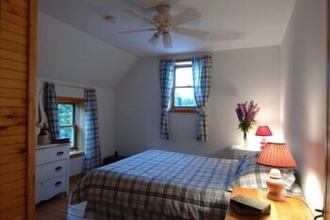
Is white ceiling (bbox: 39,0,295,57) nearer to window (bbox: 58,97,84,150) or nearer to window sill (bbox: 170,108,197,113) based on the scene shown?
window sill (bbox: 170,108,197,113)

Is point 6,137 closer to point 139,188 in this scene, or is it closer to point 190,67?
point 139,188

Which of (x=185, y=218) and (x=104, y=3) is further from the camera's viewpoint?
(x=104, y=3)

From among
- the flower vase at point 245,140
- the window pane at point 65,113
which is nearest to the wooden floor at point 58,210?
the window pane at point 65,113

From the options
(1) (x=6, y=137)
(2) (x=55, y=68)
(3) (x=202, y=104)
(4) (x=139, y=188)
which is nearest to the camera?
(1) (x=6, y=137)

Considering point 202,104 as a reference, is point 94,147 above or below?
below

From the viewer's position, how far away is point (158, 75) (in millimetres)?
4746

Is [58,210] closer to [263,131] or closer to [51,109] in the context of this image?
[51,109]

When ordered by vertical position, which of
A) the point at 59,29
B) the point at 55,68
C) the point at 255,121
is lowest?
the point at 255,121

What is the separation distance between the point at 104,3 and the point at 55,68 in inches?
63.2

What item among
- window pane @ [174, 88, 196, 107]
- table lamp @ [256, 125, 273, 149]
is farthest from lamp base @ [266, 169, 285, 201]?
window pane @ [174, 88, 196, 107]

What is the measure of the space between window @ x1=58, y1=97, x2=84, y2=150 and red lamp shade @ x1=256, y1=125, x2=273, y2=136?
3.23 m

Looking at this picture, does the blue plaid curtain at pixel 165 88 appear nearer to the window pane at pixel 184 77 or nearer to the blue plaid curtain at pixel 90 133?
the window pane at pixel 184 77

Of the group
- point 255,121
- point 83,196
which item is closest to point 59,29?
point 83,196

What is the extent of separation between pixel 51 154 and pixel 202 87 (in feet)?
9.03
